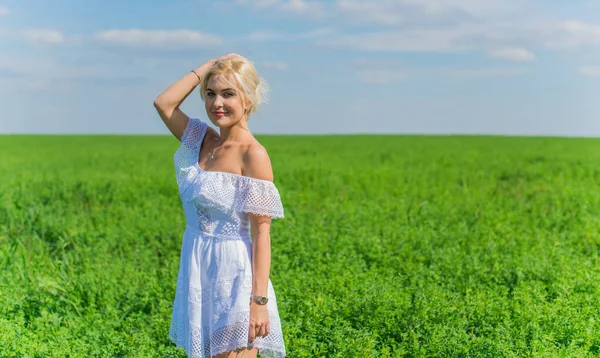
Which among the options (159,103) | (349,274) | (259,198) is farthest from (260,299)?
(349,274)

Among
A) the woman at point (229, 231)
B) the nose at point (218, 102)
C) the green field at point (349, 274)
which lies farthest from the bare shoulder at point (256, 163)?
the green field at point (349, 274)

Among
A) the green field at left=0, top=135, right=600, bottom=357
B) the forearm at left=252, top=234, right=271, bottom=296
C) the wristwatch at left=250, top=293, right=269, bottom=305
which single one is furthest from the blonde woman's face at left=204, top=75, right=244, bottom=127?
the green field at left=0, top=135, right=600, bottom=357

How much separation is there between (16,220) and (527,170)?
14.6m

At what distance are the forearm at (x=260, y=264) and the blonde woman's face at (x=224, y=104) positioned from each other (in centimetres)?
67

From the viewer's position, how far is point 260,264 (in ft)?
11.5

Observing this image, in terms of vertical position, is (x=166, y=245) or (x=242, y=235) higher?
(x=242, y=235)

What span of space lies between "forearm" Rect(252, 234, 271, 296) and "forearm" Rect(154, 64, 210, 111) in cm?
98

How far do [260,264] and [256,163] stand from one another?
54 centimetres

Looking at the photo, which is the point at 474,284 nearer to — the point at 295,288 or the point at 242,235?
the point at 295,288

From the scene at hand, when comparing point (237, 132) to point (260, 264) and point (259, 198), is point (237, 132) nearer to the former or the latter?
point (259, 198)

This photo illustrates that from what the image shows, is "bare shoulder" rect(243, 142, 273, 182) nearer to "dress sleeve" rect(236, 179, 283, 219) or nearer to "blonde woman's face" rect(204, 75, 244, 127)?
"dress sleeve" rect(236, 179, 283, 219)

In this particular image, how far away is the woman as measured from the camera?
11.6ft

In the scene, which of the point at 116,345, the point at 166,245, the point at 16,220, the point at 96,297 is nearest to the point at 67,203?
the point at 16,220

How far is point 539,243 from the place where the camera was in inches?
358
